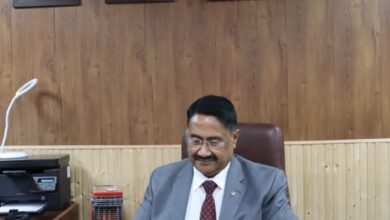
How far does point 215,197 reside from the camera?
165 centimetres

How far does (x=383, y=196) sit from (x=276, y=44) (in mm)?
1167

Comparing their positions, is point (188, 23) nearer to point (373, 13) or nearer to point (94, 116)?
point (94, 116)

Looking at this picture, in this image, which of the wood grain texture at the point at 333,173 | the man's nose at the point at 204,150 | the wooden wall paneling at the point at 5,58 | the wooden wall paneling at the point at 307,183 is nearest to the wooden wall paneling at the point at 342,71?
the wood grain texture at the point at 333,173

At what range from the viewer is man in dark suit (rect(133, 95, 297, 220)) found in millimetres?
1587

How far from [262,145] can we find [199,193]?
1.58ft

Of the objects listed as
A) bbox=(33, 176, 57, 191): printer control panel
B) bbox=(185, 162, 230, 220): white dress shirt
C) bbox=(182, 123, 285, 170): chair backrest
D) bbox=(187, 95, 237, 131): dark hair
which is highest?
bbox=(187, 95, 237, 131): dark hair

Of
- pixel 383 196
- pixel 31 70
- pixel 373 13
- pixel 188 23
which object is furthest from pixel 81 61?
pixel 383 196

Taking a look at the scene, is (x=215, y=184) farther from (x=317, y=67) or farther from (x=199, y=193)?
(x=317, y=67)

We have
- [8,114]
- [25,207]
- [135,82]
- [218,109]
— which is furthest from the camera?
[135,82]

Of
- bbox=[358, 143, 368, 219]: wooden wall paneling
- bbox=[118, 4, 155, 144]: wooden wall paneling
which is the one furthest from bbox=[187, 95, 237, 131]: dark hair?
bbox=[358, 143, 368, 219]: wooden wall paneling

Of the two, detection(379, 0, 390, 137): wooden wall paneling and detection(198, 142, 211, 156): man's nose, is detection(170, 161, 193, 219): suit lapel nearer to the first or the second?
detection(198, 142, 211, 156): man's nose

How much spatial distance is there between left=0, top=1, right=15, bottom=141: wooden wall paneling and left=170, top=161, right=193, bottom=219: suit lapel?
160cm

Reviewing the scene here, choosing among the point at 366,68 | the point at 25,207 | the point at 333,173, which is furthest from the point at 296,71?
the point at 25,207

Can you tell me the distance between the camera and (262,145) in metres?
2.03
